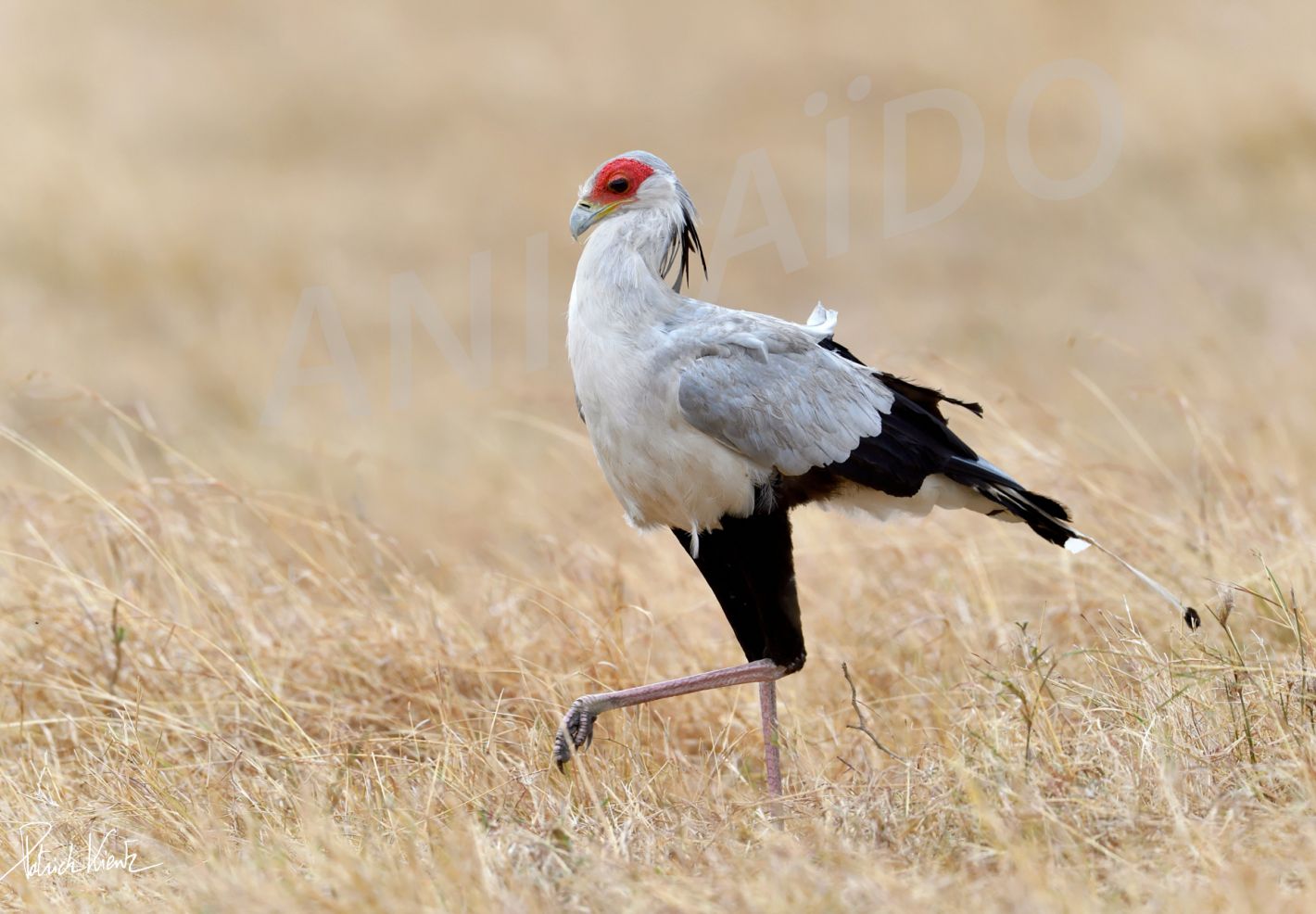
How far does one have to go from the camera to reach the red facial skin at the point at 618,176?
3627 millimetres

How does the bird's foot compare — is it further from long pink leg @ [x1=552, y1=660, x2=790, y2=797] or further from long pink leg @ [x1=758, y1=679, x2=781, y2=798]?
long pink leg @ [x1=758, y1=679, x2=781, y2=798]

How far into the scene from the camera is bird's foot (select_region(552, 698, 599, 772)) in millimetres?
3510

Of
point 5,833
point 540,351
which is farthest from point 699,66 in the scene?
point 5,833

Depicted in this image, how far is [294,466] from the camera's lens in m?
8.69

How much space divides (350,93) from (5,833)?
1167 cm

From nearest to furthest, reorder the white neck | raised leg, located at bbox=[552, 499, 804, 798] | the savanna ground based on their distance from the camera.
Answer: the savanna ground → the white neck → raised leg, located at bbox=[552, 499, 804, 798]

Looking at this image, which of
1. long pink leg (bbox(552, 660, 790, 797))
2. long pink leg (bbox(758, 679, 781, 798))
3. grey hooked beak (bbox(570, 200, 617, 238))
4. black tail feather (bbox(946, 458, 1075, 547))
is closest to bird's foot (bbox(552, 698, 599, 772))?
long pink leg (bbox(552, 660, 790, 797))

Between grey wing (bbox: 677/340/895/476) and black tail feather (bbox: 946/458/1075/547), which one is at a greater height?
grey wing (bbox: 677/340/895/476)
